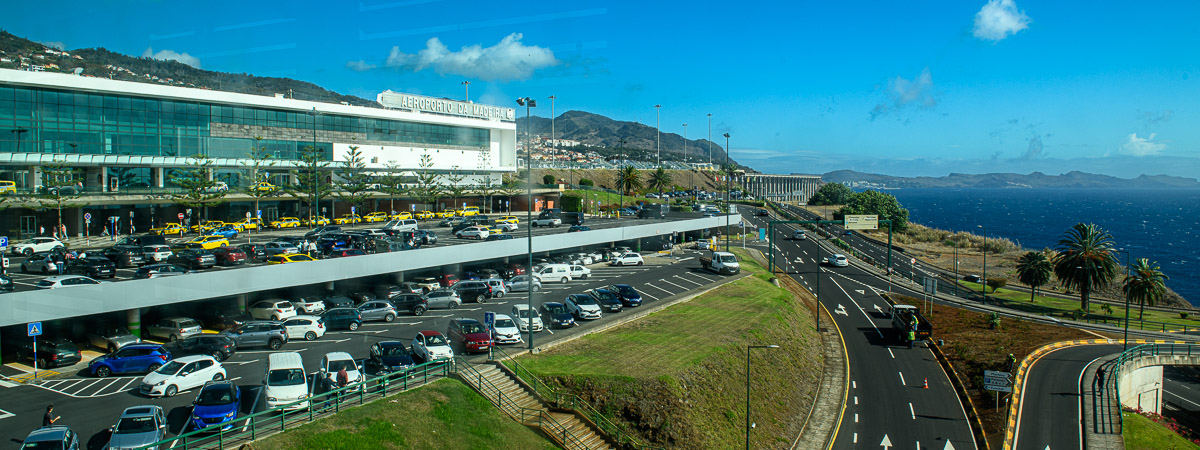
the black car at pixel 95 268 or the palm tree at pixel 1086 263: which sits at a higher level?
the black car at pixel 95 268

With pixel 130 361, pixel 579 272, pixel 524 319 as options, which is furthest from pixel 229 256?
pixel 579 272

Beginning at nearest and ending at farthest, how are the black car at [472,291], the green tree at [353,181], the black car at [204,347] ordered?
the black car at [204,347]
the black car at [472,291]
the green tree at [353,181]

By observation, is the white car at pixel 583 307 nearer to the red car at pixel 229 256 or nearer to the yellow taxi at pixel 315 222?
the red car at pixel 229 256

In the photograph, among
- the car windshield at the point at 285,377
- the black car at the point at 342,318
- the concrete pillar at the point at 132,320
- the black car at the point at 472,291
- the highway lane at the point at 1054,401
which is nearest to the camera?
the car windshield at the point at 285,377

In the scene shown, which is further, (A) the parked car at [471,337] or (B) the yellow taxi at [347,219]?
(B) the yellow taxi at [347,219]

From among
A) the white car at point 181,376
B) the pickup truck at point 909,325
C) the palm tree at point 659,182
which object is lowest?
the pickup truck at point 909,325

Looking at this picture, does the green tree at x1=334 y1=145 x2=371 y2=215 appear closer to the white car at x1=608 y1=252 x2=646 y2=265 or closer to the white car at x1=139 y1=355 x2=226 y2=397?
the white car at x1=608 y1=252 x2=646 y2=265

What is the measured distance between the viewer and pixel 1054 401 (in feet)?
88.7

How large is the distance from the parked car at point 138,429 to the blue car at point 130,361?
718cm

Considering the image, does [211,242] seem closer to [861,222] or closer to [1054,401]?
[1054,401]

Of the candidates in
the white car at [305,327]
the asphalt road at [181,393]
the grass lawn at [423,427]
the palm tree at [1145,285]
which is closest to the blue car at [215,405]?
the asphalt road at [181,393]

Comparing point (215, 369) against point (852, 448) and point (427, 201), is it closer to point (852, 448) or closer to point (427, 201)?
point (852, 448)

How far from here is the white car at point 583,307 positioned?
31.6 metres

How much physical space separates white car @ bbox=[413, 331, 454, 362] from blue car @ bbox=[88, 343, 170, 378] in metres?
8.56
